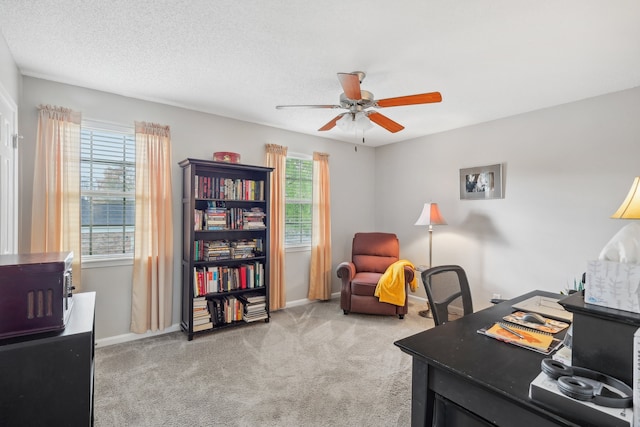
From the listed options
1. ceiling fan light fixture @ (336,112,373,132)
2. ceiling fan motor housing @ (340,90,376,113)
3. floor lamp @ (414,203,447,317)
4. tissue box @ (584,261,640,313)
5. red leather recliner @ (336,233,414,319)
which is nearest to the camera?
tissue box @ (584,261,640,313)

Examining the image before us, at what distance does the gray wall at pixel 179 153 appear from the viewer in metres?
2.66

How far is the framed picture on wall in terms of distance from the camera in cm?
371

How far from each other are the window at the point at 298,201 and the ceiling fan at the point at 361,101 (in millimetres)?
1559

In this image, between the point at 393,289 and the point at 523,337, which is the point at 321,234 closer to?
the point at 393,289

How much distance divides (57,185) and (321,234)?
301 cm

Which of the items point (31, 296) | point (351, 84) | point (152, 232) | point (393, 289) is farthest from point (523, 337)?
point (152, 232)

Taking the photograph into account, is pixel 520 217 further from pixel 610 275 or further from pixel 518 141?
pixel 610 275

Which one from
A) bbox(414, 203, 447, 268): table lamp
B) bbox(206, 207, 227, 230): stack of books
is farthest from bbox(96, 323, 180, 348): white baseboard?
bbox(414, 203, 447, 268): table lamp

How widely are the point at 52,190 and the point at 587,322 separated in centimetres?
367

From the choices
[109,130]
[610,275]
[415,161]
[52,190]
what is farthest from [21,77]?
[415,161]

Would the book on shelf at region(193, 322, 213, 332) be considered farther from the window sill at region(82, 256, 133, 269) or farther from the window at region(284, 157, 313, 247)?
the window at region(284, 157, 313, 247)

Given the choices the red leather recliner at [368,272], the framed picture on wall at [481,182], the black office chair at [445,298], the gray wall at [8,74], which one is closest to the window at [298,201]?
the red leather recliner at [368,272]

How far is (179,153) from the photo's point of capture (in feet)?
11.2

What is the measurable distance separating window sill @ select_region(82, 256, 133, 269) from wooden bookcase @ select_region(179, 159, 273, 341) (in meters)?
0.54
